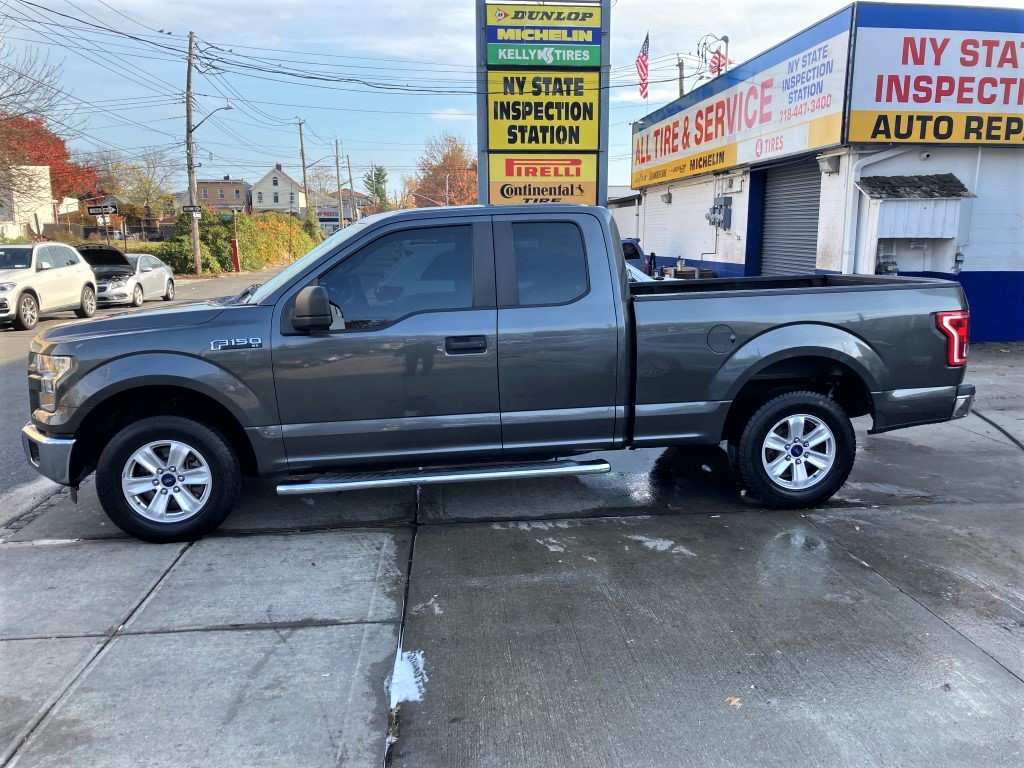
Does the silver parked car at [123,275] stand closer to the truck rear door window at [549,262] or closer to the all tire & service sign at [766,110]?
the all tire & service sign at [766,110]

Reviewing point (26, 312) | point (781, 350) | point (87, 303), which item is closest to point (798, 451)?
point (781, 350)

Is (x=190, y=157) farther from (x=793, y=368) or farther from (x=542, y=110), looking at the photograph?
(x=793, y=368)

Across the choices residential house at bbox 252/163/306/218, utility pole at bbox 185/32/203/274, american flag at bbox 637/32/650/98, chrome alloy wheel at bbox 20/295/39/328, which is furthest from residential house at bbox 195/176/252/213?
chrome alloy wheel at bbox 20/295/39/328

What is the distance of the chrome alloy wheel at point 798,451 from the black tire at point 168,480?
3.49 meters

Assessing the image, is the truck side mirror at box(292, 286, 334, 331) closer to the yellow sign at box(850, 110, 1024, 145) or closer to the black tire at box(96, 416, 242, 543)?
the black tire at box(96, 416, 242, 543)

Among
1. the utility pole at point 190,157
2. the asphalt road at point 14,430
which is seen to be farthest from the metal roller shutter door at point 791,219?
the utility pole at point 190,157

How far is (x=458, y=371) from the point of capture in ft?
15.3

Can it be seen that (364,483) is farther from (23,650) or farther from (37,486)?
(37,486)

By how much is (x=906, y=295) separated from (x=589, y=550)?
274cm

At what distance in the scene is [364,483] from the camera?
14.9ft

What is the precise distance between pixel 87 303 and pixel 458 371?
15.5m

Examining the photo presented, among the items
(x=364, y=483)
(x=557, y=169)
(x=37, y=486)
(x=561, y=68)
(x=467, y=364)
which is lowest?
(x=37, y=486)

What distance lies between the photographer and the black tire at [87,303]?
1684cm

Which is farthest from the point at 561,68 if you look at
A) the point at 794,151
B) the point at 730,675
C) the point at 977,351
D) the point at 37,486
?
the point at 730,675
